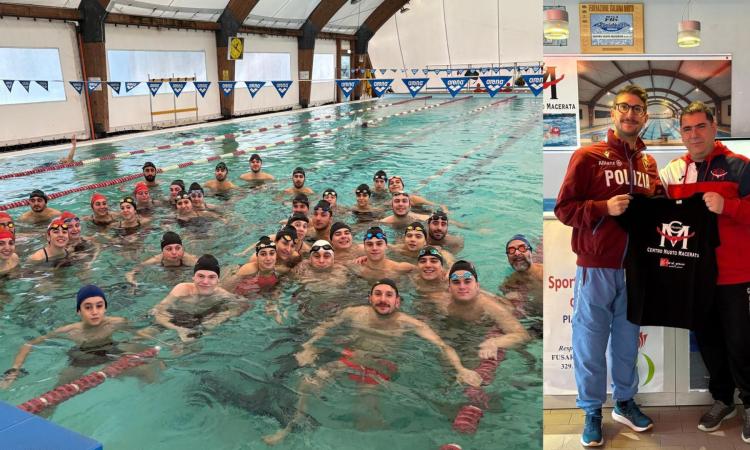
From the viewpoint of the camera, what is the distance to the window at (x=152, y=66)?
17625 millimetres

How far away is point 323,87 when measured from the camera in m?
29.4

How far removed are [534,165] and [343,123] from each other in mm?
9602

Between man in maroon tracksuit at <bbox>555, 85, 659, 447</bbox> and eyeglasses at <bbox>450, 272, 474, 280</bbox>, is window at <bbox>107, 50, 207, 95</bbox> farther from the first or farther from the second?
man in maroon tracksuit at <bbox>555, 85, 659, 447</bbox>

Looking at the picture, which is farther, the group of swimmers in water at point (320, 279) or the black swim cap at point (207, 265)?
the black swim cap at point (207, 265)

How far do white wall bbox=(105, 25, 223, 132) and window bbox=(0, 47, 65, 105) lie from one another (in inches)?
61.9

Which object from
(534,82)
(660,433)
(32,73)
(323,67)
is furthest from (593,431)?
(323,67)

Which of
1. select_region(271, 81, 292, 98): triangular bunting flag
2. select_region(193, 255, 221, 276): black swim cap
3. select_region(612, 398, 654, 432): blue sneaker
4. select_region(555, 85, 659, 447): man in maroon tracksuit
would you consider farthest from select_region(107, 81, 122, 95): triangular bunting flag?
select_region(612, 398, 654, 432): blue sneaker

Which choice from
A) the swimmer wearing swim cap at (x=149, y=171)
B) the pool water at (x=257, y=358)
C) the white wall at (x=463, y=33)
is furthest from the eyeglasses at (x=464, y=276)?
the white wall at (x=463, y=33)

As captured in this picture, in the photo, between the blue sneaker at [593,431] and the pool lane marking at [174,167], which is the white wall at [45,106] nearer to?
the pool lane marking at [174,167]

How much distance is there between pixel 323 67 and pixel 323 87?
2.88ft

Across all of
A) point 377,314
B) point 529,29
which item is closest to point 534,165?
point 377,314

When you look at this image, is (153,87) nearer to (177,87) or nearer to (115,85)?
(177,87)

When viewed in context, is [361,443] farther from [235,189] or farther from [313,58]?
[313,58]

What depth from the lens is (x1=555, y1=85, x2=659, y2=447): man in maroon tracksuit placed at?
2.93m
